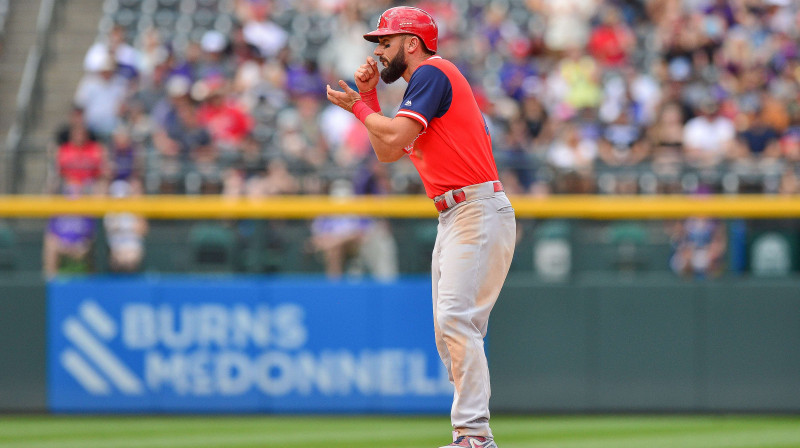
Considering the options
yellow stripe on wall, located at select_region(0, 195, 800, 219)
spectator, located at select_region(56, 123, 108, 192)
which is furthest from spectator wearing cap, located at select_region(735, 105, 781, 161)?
spectator, located at select_region(56, 123, 108, 192)

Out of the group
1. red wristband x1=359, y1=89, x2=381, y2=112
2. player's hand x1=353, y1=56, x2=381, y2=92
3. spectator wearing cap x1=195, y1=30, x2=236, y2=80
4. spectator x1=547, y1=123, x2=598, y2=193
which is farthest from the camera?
spectator wearing cap x1=195, y1=30, x2=236, y2=80

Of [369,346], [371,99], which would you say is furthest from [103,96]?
[371,99]

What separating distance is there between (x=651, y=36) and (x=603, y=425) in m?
8.01

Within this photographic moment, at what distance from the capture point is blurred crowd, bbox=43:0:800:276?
9.34 m

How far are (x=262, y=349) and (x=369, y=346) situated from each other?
2.82 ft

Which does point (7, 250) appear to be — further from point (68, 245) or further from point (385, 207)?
point (385, 207)

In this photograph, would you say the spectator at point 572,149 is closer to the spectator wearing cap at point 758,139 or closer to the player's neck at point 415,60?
the spectator wearing cap at point 758,139

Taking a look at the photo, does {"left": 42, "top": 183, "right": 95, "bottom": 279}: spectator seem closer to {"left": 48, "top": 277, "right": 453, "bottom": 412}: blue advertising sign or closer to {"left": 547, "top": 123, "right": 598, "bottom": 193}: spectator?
{"left": 48, "top": 277, "right": 453, "bottom": 412}: blue advertising sign

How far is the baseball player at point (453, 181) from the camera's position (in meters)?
5.14

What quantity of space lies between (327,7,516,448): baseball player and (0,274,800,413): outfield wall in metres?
3.44

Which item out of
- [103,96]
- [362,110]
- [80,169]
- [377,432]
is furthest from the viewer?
[103,96]

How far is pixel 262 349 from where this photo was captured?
8812 millimetres

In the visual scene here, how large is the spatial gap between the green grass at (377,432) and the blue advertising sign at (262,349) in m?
0.18

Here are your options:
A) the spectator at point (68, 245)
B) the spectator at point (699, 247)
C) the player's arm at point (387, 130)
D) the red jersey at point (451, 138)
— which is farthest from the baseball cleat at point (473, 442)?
the spectator at point (68, 245)
